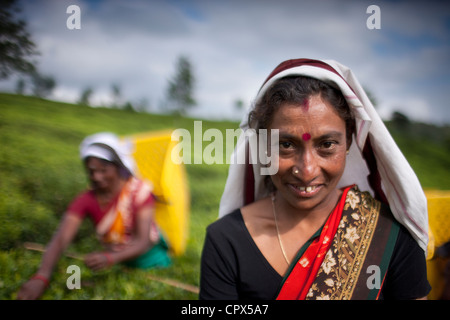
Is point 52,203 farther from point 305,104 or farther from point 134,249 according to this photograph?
point 305,104

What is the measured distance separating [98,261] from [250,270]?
6.08ft

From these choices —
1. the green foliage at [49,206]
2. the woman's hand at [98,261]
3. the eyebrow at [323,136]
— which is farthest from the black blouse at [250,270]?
the woman's hand at [98,261]

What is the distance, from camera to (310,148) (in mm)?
1585

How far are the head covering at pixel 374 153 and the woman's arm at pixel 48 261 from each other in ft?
6.69

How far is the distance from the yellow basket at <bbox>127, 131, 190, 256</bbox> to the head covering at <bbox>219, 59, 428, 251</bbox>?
2.16 metres

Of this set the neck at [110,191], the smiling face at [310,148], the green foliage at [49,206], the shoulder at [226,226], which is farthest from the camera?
the neck at [110,191]

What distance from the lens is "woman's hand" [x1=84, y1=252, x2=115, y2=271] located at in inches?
116

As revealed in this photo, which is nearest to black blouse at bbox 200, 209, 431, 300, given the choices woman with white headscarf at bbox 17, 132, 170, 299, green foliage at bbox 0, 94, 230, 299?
green foliage at bbox 0, 94, 230, 299

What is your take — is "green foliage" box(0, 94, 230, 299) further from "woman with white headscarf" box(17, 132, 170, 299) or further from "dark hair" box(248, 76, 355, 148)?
"dark hair" box(248, 76, 355, 148)

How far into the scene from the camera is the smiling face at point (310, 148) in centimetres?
157

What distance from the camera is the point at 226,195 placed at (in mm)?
1996

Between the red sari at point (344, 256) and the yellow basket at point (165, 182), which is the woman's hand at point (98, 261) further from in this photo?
the red sari at point (344, 256)

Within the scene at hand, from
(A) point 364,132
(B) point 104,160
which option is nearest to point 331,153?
(A) point 364,132

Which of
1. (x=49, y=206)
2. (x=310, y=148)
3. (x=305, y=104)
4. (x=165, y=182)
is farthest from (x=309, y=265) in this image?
(x=49, y=206)
